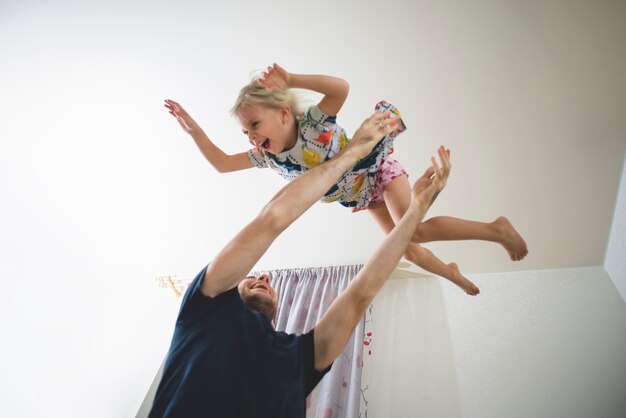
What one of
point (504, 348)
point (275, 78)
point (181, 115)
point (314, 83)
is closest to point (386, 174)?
point (314, 83)

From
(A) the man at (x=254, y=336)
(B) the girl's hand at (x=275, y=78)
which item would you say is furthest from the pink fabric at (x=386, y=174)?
(B) the girl's hand at (x=275, y=78)

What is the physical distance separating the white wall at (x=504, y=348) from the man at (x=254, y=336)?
128 centimetres

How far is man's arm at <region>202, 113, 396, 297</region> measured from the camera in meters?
0.99

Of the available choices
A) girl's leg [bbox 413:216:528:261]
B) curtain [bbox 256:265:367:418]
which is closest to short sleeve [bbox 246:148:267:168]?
girl's leg [bbox 413:216:528:261]

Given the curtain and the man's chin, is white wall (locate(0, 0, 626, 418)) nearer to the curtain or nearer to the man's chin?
the curtain

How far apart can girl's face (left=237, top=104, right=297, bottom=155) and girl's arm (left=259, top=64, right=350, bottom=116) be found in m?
0.13

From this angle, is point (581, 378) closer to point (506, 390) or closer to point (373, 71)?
point (506, 390)

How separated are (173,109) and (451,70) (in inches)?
46.4

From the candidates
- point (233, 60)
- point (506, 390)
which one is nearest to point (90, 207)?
point (233, 60)

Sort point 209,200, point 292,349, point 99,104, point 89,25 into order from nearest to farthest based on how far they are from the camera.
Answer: point 292,349 → point 89,25 → point 99,104 → point 209,200

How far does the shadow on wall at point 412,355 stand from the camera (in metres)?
2.10

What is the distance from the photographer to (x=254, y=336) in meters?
1.04

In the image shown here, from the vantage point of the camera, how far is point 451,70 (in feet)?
5.60

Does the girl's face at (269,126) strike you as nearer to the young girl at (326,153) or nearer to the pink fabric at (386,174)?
the young girl at (326,153)
